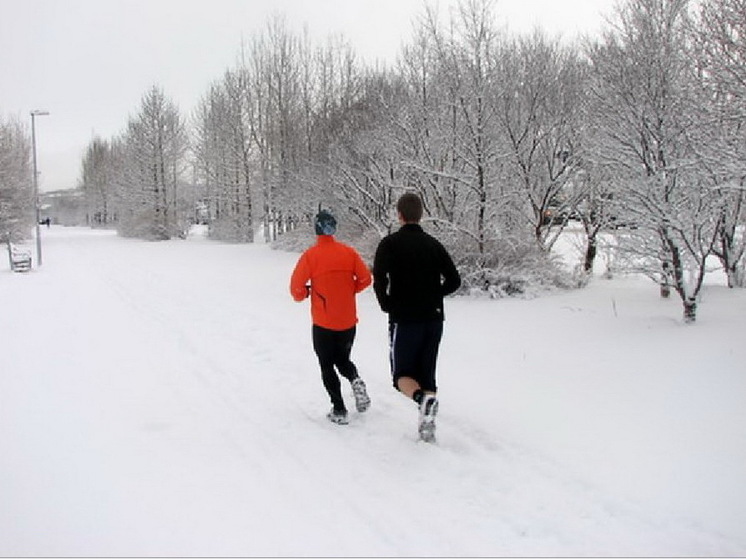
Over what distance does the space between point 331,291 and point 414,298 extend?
0.79m

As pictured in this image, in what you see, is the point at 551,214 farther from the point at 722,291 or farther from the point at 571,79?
the point at 722,291

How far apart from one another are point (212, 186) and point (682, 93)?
36438 mm

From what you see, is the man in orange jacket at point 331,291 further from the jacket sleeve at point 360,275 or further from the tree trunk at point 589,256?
the tree trunk at point 589,256

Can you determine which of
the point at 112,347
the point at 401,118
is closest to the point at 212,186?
the point at 401,118

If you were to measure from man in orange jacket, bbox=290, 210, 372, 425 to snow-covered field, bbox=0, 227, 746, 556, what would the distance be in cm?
49

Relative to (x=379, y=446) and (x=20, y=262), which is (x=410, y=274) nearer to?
(x=379, y=446)

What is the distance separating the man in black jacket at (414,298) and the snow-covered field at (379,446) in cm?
48

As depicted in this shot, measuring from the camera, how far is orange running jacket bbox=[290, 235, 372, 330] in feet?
15.5

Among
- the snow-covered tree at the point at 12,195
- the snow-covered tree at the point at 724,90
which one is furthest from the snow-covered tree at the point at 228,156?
the snow-covered tree at the point at 724,90

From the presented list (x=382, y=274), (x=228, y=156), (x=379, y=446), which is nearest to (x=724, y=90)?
(x=382, y=274)

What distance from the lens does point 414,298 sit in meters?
4.30

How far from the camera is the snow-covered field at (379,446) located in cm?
319

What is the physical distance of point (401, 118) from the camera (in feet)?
46.1

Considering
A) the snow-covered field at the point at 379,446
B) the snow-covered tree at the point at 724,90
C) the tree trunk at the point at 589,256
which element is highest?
the snow-covered tree at the point at 724,90
